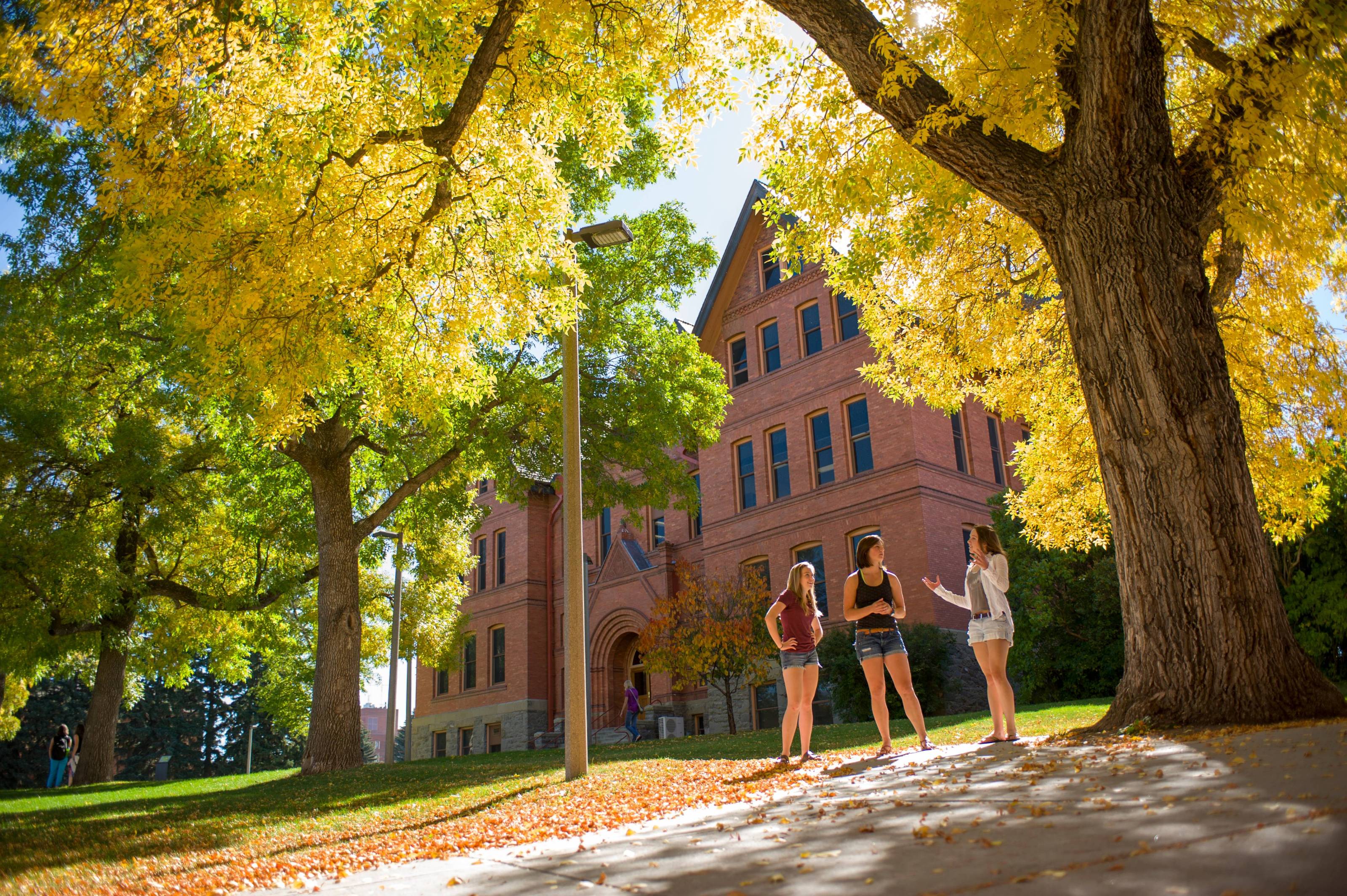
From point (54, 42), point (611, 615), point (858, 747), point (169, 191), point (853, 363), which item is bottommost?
point (858, 747)

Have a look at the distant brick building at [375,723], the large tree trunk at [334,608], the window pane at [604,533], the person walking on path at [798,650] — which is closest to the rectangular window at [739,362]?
the window pane at [604,533]

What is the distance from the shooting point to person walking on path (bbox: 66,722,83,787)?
22.0m

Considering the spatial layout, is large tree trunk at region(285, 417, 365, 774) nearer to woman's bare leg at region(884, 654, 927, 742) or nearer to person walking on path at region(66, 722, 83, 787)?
person walking on path at region(66, 722, 83, 787)

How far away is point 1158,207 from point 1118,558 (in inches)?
113

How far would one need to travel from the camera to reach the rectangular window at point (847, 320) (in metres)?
26.5

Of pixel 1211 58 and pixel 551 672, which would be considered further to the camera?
pixel 551 672

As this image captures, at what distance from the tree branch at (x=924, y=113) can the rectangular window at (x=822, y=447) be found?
1855 centimetres

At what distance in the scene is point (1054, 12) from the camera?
25.8ft

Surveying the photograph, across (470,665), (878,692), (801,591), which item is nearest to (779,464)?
(470,665)

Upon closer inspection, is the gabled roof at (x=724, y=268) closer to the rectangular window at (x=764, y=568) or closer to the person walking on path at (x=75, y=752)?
the rectangular window at (x=764, y=568)

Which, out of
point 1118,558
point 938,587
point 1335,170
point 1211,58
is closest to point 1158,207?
point 1335,170

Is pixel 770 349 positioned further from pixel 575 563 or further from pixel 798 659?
A: pixel 798 659

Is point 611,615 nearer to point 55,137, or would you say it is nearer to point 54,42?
point 55,137

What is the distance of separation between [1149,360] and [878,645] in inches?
128
